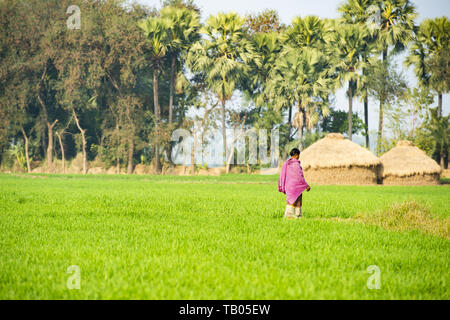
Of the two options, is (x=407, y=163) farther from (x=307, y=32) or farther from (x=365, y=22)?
(x=365, y=22)

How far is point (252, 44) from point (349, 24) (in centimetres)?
822

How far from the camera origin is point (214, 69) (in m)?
36.2

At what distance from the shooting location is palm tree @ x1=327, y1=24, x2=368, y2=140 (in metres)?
35.5

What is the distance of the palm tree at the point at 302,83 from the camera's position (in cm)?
3456

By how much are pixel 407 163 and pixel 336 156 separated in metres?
4.61

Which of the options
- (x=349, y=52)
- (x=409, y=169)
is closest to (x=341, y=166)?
(x=409, y=169)

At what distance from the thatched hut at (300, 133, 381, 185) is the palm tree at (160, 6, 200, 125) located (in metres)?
14.5

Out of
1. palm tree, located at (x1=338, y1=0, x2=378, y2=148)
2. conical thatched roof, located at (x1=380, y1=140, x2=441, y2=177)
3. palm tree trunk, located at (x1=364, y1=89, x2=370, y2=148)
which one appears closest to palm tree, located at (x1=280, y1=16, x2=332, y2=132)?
palm tree, located at (x1=338, y1=0, x2=378, y2=148)

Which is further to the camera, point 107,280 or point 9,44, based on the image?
point 9,44

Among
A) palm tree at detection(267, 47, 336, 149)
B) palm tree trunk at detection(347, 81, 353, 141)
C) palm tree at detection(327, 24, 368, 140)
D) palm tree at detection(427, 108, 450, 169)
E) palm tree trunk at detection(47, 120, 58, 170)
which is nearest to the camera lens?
palm tree at detection(427, 108, 450, 169)

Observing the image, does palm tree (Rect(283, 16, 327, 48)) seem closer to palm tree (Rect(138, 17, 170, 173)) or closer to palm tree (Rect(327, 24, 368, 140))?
palm tree (Rect(327, 24, 368, 140))
